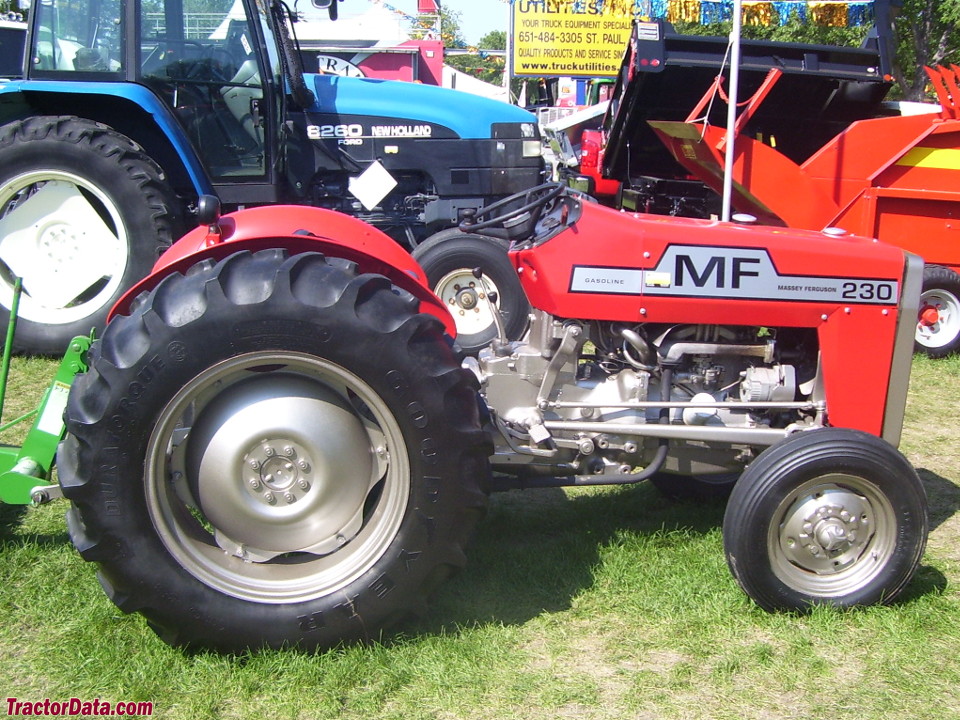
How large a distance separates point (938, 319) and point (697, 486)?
150 inches

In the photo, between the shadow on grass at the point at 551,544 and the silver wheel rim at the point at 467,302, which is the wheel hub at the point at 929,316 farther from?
the silver wheel rim at the point at 467,302

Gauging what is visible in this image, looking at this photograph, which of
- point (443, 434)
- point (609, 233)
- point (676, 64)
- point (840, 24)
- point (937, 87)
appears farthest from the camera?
point (840, 24)

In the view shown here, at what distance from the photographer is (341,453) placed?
8.65 feet

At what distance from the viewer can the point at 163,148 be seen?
244 inches

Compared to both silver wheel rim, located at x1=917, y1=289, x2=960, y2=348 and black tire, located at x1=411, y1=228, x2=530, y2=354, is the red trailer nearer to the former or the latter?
silver wheel rim, located at x1=917, y1=289, x2=960, y2=348

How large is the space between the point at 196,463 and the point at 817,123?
6.23 metres

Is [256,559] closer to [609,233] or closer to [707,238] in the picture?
[609,233]

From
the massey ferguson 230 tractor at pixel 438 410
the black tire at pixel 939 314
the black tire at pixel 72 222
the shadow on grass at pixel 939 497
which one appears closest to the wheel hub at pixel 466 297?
the black tire at pixel 72 222

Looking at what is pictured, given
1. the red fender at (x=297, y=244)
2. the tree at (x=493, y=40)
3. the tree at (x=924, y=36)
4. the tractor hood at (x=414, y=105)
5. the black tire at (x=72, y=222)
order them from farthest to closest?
the tree at (x=493, y=40)
the tree at (x=924, y=36)
the tractor hood at (x=414, y=105)
the black tire at (x=72, y=222)
the red fender at (x=297, y=244)

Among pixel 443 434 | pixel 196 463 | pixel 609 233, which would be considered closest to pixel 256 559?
pixel 196 463

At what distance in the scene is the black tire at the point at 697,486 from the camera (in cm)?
374

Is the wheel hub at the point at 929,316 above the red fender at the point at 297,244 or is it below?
below

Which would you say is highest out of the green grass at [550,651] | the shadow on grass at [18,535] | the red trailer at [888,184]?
the red trailer at [888,184]

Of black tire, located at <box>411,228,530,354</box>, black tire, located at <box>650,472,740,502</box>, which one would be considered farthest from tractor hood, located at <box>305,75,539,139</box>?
black tire, located at <box>650,472,740,502</box>
